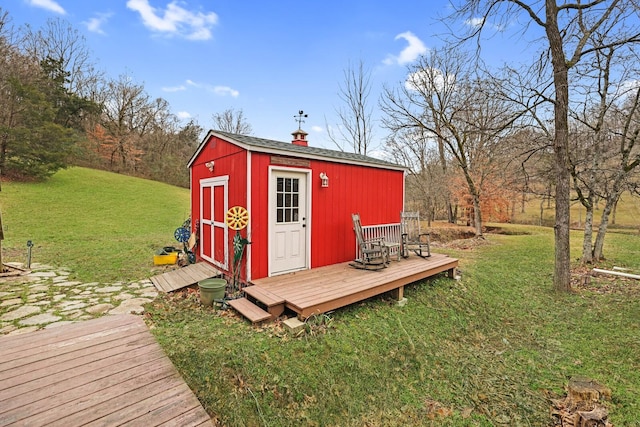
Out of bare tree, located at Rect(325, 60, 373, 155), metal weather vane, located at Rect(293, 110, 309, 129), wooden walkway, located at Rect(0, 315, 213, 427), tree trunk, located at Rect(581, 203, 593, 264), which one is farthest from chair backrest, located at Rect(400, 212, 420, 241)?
bare tree, located at Rect(325, 60, 373, 155)

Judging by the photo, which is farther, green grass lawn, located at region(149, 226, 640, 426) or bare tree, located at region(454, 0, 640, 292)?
bare tree, located at region(454, 0, 640, 292)

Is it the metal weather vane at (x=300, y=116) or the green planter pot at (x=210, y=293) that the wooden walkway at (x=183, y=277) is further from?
the metal weather vane at (x=300, y=116)

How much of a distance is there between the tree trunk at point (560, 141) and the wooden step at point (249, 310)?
18.7 feet

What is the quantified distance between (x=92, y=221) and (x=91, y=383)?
12.3 m

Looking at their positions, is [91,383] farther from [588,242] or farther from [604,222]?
[604,222]

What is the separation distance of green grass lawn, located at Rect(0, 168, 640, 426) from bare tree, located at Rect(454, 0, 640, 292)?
4.46ft

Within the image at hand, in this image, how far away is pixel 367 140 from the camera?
1686cm

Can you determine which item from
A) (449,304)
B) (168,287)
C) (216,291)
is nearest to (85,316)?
(168,287)

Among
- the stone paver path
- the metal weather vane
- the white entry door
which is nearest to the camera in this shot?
the stone paver path

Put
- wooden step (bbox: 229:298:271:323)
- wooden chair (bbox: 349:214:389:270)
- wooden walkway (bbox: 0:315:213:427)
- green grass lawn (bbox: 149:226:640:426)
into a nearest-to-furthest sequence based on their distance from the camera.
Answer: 1. wooden walkway (bbox: 0:315:213:427)
2. green grass lawn (bbox: 149:226:640:426)
3. wooden step (bbox: 229:298:271:323)
4. wooden chair (bbox: 349:214:389:270)

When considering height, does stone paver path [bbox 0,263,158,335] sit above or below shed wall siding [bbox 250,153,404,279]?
below

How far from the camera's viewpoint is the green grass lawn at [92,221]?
6598 mm

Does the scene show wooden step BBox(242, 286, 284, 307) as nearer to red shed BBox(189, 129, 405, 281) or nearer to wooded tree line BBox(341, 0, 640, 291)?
red shed BBox(189, 129, 405, 281)

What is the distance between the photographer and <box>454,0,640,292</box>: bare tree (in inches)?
210
